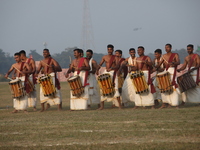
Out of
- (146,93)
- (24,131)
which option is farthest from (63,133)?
(146,93)

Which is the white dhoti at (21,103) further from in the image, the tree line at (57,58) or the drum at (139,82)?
the tree line at (57,58)

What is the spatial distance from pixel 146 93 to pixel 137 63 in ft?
3.39

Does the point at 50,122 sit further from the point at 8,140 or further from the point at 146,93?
the point at 146,93

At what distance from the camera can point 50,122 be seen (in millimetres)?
11891

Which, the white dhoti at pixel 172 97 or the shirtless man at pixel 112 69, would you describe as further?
the shirtless man at pixel 112 69

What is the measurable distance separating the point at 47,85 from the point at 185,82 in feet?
14.9

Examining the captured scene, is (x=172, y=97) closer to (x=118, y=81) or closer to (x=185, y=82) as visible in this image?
(x=185, y=82)

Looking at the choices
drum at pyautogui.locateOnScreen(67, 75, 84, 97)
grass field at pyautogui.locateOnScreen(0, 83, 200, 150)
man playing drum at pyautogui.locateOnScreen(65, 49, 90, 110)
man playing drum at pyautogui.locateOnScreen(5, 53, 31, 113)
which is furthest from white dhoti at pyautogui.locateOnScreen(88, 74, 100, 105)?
grass field at pyautogui.locateOnScreen(0, 83, 200, 150)

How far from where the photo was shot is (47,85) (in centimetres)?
1523

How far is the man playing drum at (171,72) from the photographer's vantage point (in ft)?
48.5

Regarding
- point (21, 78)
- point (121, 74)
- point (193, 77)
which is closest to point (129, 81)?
point (121, 74)

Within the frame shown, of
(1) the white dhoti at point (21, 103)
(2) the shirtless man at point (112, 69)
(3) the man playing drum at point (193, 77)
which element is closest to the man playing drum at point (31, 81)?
(1) the white dhoti at point (21, 103)

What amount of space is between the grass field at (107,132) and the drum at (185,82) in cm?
266

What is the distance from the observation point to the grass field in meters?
8.21
